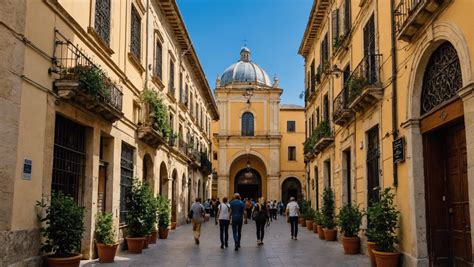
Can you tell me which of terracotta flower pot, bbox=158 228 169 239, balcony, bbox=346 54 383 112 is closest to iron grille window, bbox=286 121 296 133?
terracotta flower pot, bbox=158 228 169 239

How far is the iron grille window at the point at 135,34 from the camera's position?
1584 centimetres

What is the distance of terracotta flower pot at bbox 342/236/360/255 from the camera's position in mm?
13875

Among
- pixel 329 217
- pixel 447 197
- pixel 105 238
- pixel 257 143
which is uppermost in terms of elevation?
pixel 257 143

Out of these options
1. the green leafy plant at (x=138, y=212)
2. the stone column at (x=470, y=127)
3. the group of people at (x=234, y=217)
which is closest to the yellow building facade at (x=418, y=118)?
the stone column at (x=470, y=127)

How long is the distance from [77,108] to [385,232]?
23.3 feet

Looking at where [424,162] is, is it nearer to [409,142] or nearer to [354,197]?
[409,142]

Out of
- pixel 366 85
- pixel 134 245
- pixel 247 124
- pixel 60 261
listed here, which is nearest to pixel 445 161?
pixel 366 85

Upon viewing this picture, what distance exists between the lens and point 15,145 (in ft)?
26.9

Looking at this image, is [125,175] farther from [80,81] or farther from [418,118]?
[418,118]

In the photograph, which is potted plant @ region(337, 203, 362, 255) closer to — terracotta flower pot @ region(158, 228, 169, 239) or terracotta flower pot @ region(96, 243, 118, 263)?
terracotta flower pot @ region(96, 243, 118, 263)

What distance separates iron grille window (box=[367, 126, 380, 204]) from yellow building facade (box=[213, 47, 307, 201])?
1235 inches

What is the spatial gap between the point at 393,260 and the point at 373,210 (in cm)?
112

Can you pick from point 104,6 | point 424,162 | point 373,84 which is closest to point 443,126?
point 424,162

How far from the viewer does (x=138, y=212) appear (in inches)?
583
